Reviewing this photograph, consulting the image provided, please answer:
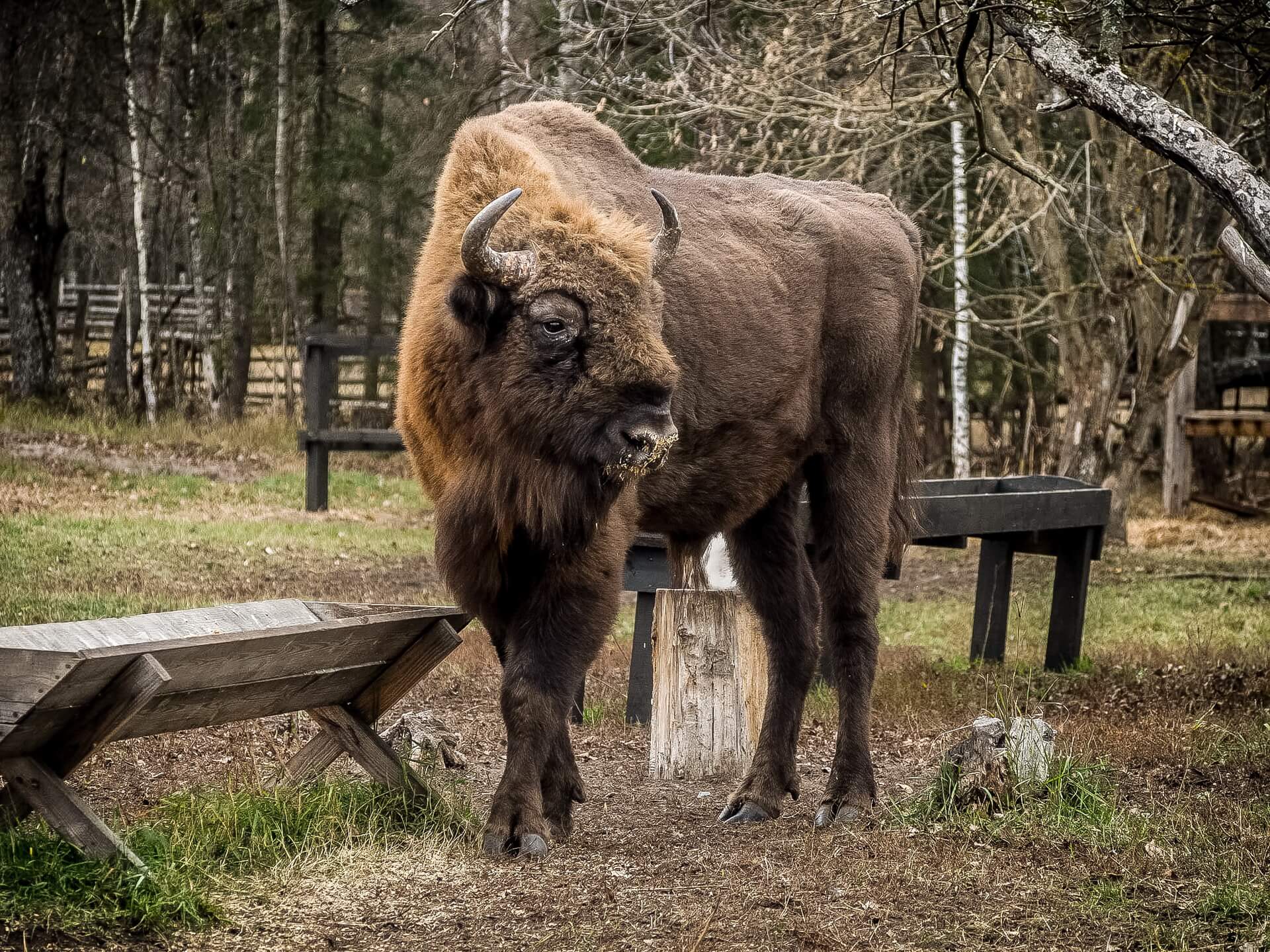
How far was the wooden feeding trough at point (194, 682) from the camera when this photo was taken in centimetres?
Answer: 373

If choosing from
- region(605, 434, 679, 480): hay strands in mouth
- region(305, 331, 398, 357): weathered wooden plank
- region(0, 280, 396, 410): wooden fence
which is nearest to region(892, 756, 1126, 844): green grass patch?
region(605, 434, 679, 480): hay strands in mouth

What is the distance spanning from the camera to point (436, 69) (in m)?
20.7

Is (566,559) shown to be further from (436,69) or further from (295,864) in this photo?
(436,69)

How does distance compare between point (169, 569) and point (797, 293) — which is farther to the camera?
point (169, 569)

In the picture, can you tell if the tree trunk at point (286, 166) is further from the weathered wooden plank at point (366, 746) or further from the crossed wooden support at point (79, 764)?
the crossed wooden support at point (79, 764)

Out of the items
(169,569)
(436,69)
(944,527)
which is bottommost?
(169,569)

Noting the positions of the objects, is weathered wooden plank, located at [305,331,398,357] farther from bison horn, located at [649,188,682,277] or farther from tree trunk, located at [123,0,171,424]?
bison horn, located at [649,188,682,277]

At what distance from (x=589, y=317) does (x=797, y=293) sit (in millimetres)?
1664

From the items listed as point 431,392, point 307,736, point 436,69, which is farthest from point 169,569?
point 436,69

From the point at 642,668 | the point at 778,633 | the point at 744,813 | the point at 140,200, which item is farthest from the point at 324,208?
the point at 744,813

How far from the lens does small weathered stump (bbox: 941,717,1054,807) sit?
206 inches

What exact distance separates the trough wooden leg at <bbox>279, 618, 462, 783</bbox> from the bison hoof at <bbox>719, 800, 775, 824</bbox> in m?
1.42

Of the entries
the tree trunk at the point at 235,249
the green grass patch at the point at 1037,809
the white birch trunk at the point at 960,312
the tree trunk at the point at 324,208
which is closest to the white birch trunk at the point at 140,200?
the tree trunk at the point at 235,249

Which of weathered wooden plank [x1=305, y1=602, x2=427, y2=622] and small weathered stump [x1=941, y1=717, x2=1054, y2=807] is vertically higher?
weathered wooden plank [x1=305, y1=602, x2=427, y2=622]
